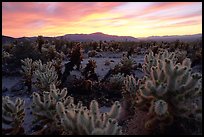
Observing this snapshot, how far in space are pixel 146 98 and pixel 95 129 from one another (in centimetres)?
133

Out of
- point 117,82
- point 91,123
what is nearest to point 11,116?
point 91,123

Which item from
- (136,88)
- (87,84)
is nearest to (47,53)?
(87,84)

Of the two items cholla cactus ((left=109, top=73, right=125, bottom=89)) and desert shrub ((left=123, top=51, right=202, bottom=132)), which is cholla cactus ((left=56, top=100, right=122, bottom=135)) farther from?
cholla cactus ((left=109, top=73, right=125, bottom=89))

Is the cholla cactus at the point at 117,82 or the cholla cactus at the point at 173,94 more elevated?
the cholla cactus at the point at 173,94

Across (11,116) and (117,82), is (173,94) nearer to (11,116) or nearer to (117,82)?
(11,116)

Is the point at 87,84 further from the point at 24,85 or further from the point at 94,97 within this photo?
the point at 24,85

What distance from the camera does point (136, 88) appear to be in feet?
27.3

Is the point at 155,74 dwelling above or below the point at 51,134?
above

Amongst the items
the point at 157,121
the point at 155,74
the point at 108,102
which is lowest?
the point at 108,102

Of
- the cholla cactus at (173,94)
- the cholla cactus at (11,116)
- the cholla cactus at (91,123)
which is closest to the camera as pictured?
the cholla cactus at (91,123)

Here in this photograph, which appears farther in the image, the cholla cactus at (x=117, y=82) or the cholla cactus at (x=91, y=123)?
the cholla cactus at (x=117, y=82)

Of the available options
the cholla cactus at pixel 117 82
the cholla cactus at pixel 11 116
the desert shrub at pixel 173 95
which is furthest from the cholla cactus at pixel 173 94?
the cholla cactus at pixel 117 82

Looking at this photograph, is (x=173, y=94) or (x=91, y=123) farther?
(x=173, y=94)

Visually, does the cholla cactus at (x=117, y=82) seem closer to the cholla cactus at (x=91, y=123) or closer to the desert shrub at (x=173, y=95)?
the desert shrub at (x=173, y=95)
